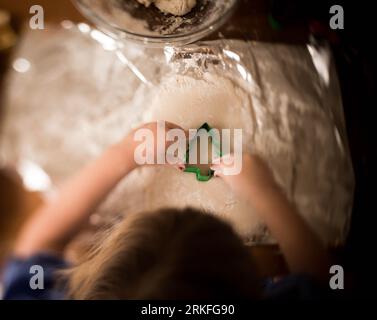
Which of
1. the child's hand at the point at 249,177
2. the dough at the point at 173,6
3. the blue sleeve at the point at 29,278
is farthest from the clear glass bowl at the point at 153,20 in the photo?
the blue sleeve at the point at 29,278

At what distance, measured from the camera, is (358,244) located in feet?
1.69

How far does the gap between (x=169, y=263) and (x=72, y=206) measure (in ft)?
0.42

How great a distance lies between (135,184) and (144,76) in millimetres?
129

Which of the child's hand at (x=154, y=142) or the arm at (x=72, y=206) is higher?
the child's hand at (x=154, y=142)

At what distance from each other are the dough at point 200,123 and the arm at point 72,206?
0.03 m

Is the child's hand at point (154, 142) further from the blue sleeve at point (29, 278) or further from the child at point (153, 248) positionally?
the blue sleeve at point (29, 278)

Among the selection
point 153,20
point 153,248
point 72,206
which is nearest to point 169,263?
point 153,248

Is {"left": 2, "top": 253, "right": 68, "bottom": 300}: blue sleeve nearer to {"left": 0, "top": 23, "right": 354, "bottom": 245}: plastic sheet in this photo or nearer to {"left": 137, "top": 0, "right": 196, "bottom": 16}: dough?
{"left": 0, "top": 23, "right": 354, "bottom": 245}: plastic sheet

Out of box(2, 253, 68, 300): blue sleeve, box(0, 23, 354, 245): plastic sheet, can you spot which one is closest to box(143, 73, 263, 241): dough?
box(0, 23, 354, 245): plastic sheet

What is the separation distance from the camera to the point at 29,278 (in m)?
0.42

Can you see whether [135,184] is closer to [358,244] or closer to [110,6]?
[110,6]

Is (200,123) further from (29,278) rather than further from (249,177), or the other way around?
(29,278)

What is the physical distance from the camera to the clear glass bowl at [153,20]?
0.43 metres

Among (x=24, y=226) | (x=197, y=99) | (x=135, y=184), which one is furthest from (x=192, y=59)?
(x=24, y=226)
